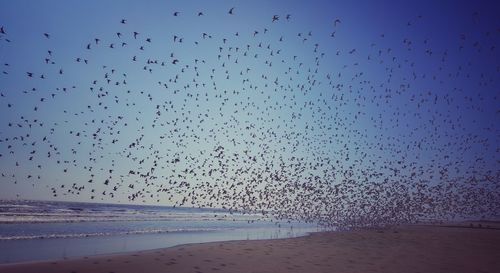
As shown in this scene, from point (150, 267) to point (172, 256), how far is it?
106 inches

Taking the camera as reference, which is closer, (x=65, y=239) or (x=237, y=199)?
(x=65, y=239)

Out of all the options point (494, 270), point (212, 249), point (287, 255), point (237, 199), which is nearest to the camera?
point (494, 270)

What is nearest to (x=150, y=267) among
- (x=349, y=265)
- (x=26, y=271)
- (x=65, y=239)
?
(x=26, y=271)

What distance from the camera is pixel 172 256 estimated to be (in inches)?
651

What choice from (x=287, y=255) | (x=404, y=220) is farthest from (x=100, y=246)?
(x=404, y=220)

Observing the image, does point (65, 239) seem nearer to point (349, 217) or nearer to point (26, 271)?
point (26, 271)

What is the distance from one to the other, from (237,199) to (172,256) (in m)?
21.5

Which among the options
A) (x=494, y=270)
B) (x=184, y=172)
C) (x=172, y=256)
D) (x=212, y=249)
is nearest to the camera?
(x=494, y=270)

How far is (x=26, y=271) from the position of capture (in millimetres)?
12203

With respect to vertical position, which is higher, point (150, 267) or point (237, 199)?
point (237, 199)

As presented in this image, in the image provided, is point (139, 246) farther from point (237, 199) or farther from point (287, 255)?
point (237, 199)

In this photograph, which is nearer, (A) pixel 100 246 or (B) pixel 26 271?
(B) pixel 26 271

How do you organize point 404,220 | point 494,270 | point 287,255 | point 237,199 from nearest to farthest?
point 494,270 < point 287,255 < point 237,199 < point 404,220

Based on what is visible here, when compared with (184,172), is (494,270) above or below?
below
